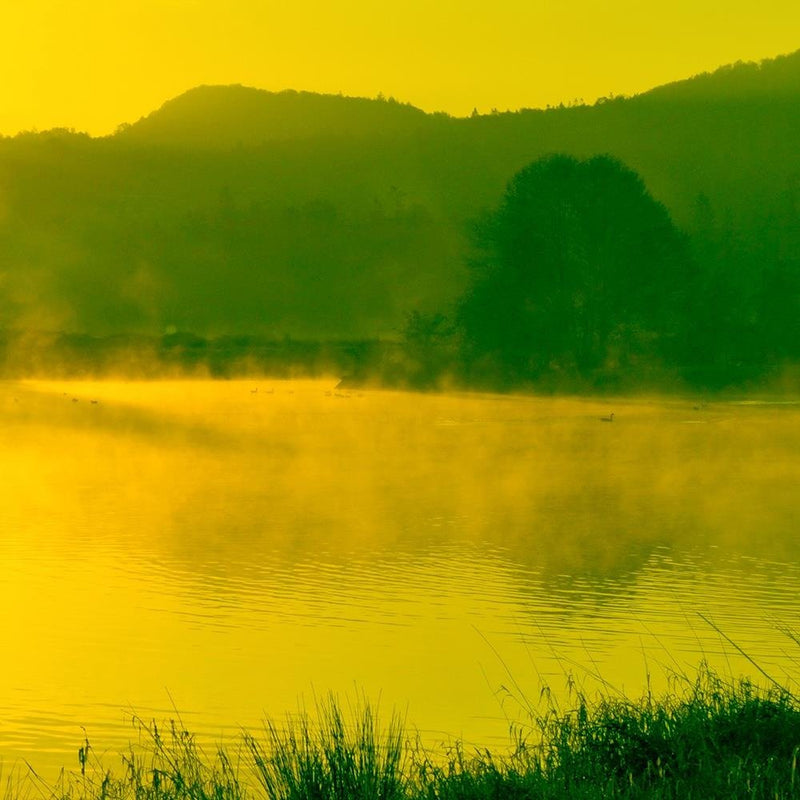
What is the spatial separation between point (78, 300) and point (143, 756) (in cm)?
10534

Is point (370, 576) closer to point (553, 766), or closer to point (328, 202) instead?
point (553, 766)

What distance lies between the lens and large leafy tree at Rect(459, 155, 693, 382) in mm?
61875

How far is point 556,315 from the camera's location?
2452 inches

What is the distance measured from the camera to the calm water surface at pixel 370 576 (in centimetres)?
1043

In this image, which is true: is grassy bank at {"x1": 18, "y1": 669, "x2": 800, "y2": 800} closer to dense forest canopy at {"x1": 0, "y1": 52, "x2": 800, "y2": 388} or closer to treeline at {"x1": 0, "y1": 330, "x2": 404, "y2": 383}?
treeline at {"x1": 0, "y1": 330, "x2": 404, "y2": 383}

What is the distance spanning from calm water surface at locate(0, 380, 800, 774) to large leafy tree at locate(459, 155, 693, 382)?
89.8ft

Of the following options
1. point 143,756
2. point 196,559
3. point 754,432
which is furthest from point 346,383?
point 143,756

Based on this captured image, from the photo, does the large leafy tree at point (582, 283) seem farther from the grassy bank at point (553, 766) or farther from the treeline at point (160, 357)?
the grassy bank at point (553, 766)

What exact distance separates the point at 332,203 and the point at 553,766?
127 meters

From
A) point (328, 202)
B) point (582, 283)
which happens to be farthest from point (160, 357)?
point (328, 202)

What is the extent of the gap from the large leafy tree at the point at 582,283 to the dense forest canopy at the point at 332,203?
1248 inches

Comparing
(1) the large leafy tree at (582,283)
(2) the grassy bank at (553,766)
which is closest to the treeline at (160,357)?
(1) the large leafy tree at (582,283)

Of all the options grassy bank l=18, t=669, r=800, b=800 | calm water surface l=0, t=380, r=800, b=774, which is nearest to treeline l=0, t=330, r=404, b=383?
calm water surface l=0, t=380, r=800, b=774

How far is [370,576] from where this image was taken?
15.3m
